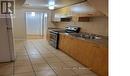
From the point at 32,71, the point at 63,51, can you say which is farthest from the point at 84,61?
the point at 63,51

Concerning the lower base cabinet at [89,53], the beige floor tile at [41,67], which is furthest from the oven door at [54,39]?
the beige floor tile at [41,67]

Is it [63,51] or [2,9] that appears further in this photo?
[63,51]

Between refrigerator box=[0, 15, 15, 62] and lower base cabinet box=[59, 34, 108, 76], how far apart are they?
6.32ft

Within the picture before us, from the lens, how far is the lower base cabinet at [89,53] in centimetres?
336

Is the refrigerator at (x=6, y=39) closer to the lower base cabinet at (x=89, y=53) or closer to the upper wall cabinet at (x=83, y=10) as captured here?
the lower base cabinet at (x=89, y=53)

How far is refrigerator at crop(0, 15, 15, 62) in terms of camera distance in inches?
181

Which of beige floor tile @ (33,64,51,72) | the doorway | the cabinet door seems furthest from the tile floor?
the doorway

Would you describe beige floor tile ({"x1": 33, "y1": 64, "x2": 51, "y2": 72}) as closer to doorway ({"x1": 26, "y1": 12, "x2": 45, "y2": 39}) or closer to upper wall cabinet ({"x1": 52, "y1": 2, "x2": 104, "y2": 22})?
upper wall cabinet ({"x1": 52, "y1": 2, "x2": 104, "y2": 22})

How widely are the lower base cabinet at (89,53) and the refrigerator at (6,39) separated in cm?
193

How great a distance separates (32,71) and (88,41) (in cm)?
160
